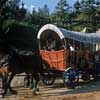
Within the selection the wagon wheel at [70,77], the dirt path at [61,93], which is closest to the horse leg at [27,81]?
the dirt path at [61,93]

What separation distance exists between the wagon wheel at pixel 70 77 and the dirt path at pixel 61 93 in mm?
234

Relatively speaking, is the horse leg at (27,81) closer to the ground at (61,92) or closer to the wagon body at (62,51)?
the ground at (61,92)

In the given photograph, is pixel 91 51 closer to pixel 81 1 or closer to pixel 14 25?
pixel 14 25

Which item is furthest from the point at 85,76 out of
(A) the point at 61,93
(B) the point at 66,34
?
(A) the point at 61,93

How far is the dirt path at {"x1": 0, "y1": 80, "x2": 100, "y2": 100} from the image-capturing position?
1521 cm

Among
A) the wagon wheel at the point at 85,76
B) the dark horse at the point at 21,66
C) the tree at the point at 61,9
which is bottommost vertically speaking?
→ the wagon wheel at the point at 85,76

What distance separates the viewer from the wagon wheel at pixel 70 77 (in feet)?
59.3

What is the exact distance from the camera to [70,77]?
1828 cm

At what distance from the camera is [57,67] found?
18.7 m

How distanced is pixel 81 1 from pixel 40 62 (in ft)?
133

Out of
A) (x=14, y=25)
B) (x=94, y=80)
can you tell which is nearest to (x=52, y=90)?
(x=94, y=80)

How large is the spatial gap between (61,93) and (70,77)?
1.86 metres

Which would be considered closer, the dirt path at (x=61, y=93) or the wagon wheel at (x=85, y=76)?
the dirt path at (x=61, y=93)

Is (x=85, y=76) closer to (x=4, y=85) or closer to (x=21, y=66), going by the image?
(x=21, y=66)
